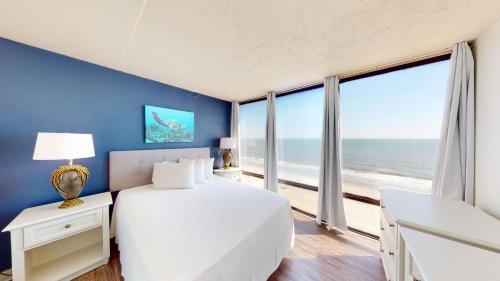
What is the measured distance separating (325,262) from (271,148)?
74.4 inches

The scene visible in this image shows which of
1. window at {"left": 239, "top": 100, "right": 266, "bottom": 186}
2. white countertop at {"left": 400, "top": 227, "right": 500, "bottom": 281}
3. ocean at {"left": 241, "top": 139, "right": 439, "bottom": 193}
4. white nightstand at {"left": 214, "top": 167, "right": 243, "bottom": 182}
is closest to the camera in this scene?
white countertop at {"left": 400, "top": 227, "right": 500, "bottom": 281}

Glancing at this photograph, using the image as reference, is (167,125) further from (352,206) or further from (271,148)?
(352,206)

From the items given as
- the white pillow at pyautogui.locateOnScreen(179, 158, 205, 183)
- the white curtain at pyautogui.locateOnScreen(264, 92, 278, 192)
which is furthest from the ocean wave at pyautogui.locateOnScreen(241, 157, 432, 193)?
the white pillow at pyautogui.locateOnScreen(179, 158, 205, 183)

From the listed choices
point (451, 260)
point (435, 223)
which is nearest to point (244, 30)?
point (451, 260)

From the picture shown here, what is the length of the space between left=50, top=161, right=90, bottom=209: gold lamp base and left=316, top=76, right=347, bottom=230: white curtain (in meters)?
3.00

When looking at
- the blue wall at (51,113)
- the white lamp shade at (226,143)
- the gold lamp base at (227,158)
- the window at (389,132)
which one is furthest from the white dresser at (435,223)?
the blue wall at (51,113)

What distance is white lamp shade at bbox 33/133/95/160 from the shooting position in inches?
55.4

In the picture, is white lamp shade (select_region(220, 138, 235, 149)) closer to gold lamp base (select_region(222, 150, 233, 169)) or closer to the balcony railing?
gold lamp base (select_region(222, 150, 233, 169))

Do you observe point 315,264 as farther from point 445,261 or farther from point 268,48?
point 268,48

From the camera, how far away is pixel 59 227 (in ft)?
4.80

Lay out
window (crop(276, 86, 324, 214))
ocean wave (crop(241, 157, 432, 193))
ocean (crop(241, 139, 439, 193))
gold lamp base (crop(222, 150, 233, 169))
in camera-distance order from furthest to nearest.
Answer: gold lamp base (crop(222, 150, 233, 169)) < window (crop(276, 86, 324, 214)) < ocean wave (crop(241, 157, 432, 193)) < ocean (crop(241, 139, 439, 193))

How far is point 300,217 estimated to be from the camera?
285 cm

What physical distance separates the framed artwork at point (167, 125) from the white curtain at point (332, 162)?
2421 mm

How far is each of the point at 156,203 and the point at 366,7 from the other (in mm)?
2545
